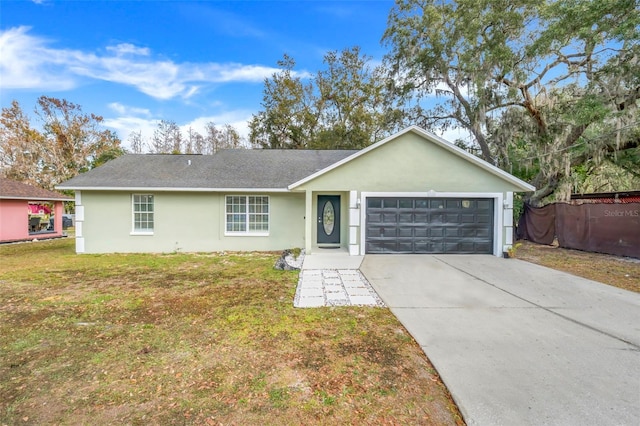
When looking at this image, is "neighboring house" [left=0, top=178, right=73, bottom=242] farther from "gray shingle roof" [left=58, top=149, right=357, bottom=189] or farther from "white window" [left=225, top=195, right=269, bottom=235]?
"white window" [left=225, top=195, right=269, bottom=235]

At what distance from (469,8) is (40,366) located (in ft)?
64.2

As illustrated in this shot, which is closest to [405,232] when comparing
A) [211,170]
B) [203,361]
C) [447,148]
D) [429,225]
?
[429,225]

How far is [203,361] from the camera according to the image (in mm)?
3553

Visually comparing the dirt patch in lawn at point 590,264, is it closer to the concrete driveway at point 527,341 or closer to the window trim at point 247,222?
the concrete driveway at point 527,341

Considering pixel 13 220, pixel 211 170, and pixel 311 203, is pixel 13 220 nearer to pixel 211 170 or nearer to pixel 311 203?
pixel 211 170

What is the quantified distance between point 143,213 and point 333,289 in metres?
8.81

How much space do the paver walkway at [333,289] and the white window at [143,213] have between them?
7.04m

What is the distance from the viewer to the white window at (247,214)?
11617 millimetres

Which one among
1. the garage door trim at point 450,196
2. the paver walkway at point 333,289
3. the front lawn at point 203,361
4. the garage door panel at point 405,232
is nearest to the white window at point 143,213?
the front lawn at point 203,361

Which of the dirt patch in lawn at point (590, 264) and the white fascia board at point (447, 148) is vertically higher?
the white fascia board at point (447, 148)

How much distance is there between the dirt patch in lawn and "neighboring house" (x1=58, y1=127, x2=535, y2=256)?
4.64ft

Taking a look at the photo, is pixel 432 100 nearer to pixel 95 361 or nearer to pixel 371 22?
pixel 371 22

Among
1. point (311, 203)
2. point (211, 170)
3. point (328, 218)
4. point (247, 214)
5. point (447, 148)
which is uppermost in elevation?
point (447, 148)

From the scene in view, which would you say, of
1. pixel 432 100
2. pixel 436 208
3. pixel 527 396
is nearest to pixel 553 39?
pixel 432 100
